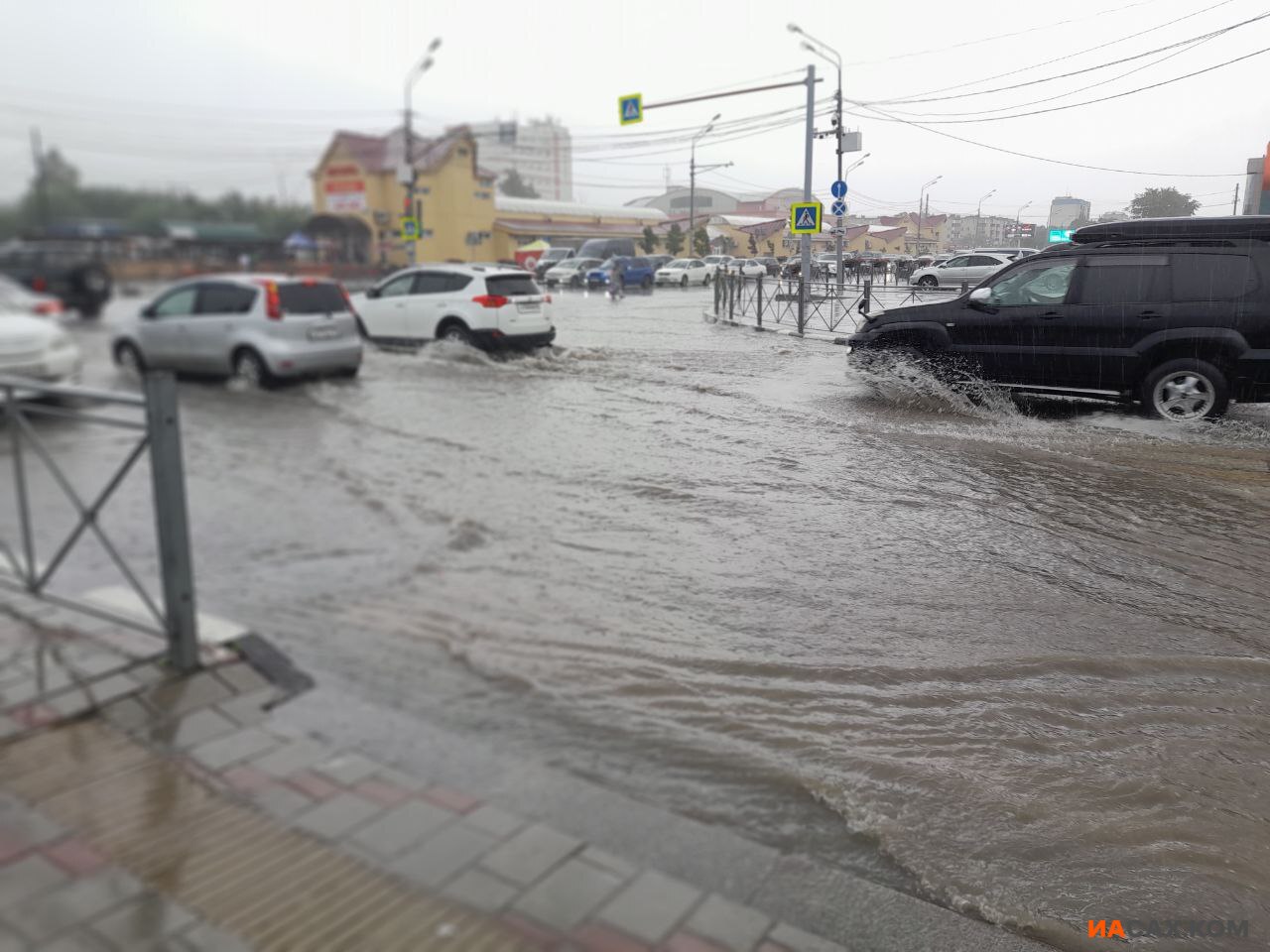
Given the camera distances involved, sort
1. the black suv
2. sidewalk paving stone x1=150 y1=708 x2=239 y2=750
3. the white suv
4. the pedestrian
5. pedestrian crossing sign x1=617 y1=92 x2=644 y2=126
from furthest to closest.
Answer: the pedestrian < the black suv < the white suv < pedestrian crossing sign x1=617 y1=92 x2=644 y2=126 < sidewalk paving stone x1=150 y1=708 x2=239 y2=750

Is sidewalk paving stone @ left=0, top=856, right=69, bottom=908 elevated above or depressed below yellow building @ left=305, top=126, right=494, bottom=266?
below

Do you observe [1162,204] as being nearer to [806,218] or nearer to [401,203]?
[806,218]

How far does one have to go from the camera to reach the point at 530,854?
2.40 meters

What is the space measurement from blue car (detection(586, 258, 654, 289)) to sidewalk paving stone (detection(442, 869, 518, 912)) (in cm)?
1605

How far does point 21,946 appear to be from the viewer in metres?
2.00

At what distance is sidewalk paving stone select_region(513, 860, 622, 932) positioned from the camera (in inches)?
85.2

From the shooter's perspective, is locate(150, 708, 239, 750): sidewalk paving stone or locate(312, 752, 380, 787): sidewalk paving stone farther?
locate(150, 708, 239, 750): sidewalk paving stone

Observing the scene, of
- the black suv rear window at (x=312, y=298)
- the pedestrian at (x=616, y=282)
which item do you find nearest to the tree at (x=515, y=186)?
the black suv rear window at (x=312, y=298)

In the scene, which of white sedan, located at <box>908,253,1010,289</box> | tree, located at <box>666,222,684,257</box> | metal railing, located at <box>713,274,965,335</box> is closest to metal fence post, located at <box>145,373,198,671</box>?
tree, located at <box>666,222,684,257</box>

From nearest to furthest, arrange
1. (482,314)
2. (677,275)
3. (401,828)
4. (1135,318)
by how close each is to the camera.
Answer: (401,828), (1135,318), (482,314), (677,275)

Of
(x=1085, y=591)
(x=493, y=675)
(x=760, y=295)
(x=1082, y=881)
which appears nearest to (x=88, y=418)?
(x=493, y=675)

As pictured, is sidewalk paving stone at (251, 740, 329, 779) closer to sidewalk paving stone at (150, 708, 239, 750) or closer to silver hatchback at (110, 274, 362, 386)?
sidewalk paving stone at (150, 708, 239, 750)

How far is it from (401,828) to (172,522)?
1545 mm

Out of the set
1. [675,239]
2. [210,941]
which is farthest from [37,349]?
Answer: [675,239]
